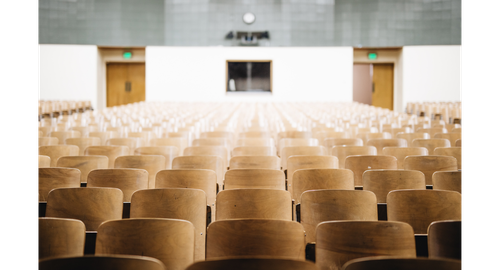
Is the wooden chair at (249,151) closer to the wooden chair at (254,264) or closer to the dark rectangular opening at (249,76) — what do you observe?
the wooden chair at (254,264)

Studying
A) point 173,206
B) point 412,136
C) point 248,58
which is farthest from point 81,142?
point 248,58

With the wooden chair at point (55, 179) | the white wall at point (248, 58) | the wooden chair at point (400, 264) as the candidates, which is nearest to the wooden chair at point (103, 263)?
the wooden chair at point (400, 264)

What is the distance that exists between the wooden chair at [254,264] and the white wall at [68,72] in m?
16.5

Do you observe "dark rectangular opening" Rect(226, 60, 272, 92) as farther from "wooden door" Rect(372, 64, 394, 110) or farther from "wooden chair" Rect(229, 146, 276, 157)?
"wooden chair" Rect(229, 146, 276, 157)

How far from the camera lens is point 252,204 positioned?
2.30 metres

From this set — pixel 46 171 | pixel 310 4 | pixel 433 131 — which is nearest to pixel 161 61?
pixel 310 4

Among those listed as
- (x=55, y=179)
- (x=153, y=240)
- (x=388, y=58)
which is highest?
(x=388, y=58)

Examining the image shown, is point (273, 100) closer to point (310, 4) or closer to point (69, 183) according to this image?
point (310, 4)

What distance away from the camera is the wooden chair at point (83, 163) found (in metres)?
3.43

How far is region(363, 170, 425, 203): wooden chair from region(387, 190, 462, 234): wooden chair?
1.65 ft

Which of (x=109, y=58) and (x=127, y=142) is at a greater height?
(x=109, y=58)

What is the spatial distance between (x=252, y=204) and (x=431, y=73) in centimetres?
1638

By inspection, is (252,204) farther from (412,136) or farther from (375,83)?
(375,83)

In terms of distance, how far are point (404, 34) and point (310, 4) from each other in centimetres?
400
